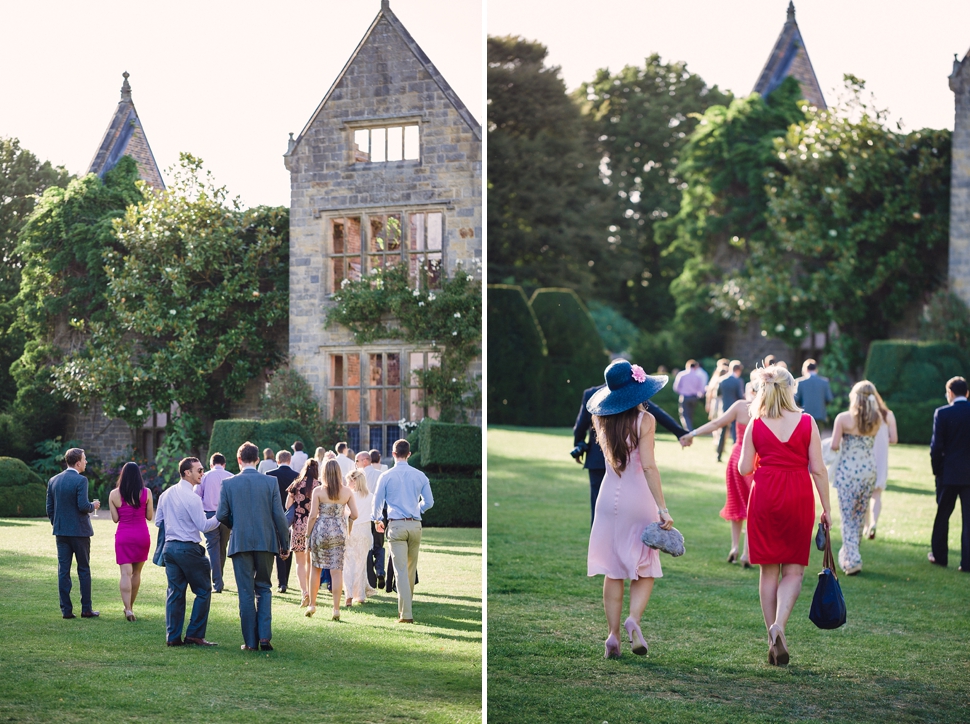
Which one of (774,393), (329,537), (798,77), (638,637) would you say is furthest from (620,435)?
(798,77)

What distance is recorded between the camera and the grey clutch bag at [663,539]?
4.61 m

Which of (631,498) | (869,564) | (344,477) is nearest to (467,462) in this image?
(344,477)

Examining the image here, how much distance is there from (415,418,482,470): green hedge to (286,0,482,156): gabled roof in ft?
5.66

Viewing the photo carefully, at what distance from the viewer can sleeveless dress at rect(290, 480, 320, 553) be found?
6.36 m

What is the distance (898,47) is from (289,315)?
6173mm

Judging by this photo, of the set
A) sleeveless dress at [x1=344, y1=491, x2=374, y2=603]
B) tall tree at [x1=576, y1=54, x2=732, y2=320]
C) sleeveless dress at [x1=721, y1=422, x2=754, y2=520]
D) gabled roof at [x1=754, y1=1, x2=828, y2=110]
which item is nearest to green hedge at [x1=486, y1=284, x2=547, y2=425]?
gabled roof at [x1=754, y1=1, x2=828, y2=110]

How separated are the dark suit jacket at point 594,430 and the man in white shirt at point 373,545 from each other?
1.35m

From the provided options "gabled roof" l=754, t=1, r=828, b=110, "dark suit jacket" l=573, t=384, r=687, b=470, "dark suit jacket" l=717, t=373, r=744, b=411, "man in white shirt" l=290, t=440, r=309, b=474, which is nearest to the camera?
"dark suit jacket" l=573, t=384, r=687, b=470

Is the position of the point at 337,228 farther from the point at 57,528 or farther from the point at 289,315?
the point at 57,528

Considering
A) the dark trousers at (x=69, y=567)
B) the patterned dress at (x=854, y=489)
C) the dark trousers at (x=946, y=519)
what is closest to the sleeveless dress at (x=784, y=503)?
the patterned dress at (x=854, y=489)

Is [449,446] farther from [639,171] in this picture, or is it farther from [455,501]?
[639,171]

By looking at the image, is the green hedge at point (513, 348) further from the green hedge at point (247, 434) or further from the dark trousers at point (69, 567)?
the dark trousers at point (69, 567)

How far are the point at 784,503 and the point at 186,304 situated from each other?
12.5ft

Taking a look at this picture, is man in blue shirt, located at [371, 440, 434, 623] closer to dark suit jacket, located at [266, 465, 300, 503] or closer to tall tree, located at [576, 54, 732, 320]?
dark suit jacket, located at [266, 465, 300, 503]
